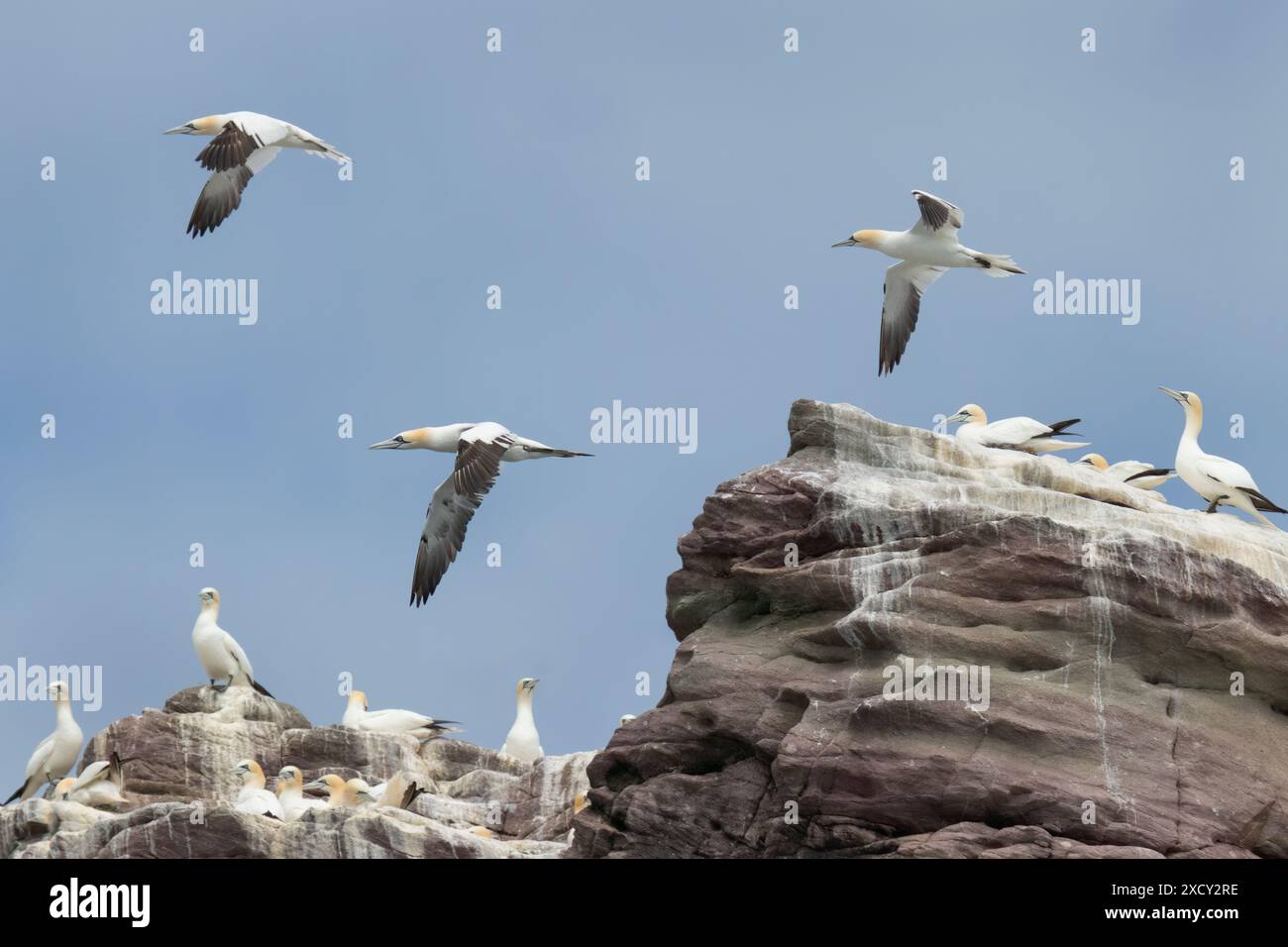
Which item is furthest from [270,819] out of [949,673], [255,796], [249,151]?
[249,151]

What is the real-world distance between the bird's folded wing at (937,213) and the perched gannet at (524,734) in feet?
27.6

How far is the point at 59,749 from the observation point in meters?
24.8

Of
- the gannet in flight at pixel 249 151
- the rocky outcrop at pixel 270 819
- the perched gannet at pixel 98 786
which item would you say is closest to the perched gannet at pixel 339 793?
the rocky outcrop at pixel 270 819

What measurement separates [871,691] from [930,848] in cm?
189

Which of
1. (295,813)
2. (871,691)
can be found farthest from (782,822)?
(295,813)

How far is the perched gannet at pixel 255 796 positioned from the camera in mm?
19859

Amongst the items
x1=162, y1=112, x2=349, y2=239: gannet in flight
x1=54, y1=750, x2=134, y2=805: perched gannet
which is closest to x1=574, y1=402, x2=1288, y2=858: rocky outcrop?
x1=54, y1=750, x2=134, y2=805: perched gannet

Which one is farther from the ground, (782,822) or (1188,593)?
(1188,593)

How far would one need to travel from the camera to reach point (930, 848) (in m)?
15.7

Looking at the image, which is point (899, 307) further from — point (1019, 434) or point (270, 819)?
point (270, 819)

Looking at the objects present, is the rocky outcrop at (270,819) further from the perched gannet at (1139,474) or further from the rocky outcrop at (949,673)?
the perched gannet at (1139,474)

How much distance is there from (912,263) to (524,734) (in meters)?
8.05

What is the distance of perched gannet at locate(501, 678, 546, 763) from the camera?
2667 cm
